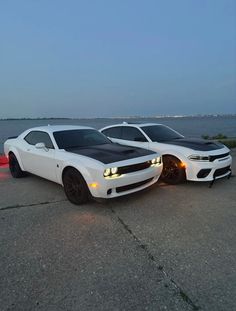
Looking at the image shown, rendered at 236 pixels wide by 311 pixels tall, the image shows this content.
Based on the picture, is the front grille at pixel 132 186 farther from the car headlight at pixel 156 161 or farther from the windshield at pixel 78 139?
the windshield at pixel 78 139

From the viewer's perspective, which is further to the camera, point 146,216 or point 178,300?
point 146,216

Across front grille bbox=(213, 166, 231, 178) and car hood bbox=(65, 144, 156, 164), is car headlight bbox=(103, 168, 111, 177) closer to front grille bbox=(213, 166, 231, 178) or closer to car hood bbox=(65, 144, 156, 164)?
car hood bbox=(65, 144, 156, 164)

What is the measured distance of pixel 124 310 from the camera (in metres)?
2.30

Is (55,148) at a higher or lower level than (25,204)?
higher

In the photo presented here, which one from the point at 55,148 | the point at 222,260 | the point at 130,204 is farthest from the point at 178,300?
the point at 55,148

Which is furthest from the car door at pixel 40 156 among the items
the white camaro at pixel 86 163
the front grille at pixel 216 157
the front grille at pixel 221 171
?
the front grille at pixel 221 171

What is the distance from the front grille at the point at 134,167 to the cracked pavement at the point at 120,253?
2.04 feet

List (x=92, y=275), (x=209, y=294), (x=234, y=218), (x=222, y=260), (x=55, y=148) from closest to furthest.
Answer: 1. (x=209, y=294)
2. (x=92, y=275)
3. (x=222, y=260)
4. (x=234, y=218)
5. (x=55, y=148)

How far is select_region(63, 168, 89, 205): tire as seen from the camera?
15.4ft

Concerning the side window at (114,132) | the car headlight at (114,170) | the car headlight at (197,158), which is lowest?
the car headlight at (197,158)

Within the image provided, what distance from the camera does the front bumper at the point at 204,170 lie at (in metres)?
5.71

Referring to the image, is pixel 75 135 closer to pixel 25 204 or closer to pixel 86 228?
pixel 25 204

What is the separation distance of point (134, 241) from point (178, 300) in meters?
1.17

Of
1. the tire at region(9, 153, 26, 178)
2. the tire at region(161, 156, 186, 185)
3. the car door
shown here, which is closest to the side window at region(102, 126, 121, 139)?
the tire at region(161, 156, 186, 185)
